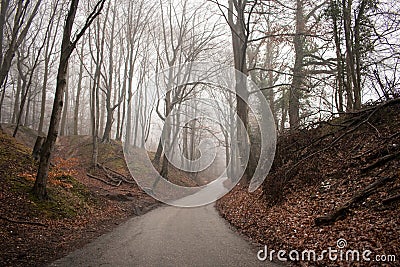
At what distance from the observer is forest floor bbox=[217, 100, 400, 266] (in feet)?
14.9

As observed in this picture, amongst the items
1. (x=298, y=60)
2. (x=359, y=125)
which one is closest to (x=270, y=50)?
(x=298, y=60)

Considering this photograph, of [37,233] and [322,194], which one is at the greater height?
[322,194]

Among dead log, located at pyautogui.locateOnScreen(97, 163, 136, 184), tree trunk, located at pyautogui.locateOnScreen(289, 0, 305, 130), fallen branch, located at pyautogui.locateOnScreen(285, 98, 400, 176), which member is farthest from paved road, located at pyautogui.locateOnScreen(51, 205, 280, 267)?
dead log, located at pyautogui.locateOnScreen(97, 163, 136, 184)

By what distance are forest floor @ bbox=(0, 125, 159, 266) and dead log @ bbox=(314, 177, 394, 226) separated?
5.00 metres

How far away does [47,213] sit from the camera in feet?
26.1

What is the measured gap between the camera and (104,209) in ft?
36.1

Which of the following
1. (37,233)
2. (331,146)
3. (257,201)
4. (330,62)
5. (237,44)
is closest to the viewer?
(37,233)

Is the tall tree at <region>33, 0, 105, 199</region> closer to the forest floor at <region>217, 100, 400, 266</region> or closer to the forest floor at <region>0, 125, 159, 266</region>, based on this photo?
the forest floor at <region>0, 125, 159, 266</region>

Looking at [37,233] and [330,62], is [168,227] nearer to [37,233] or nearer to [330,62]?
[37,233]

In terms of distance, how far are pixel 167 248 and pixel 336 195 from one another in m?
3.76

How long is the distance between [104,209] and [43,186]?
283 centimetres

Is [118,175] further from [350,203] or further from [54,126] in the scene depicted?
[350,203]

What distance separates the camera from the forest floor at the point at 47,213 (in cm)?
560

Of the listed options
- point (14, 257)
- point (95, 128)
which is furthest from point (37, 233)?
point (95, 128)
